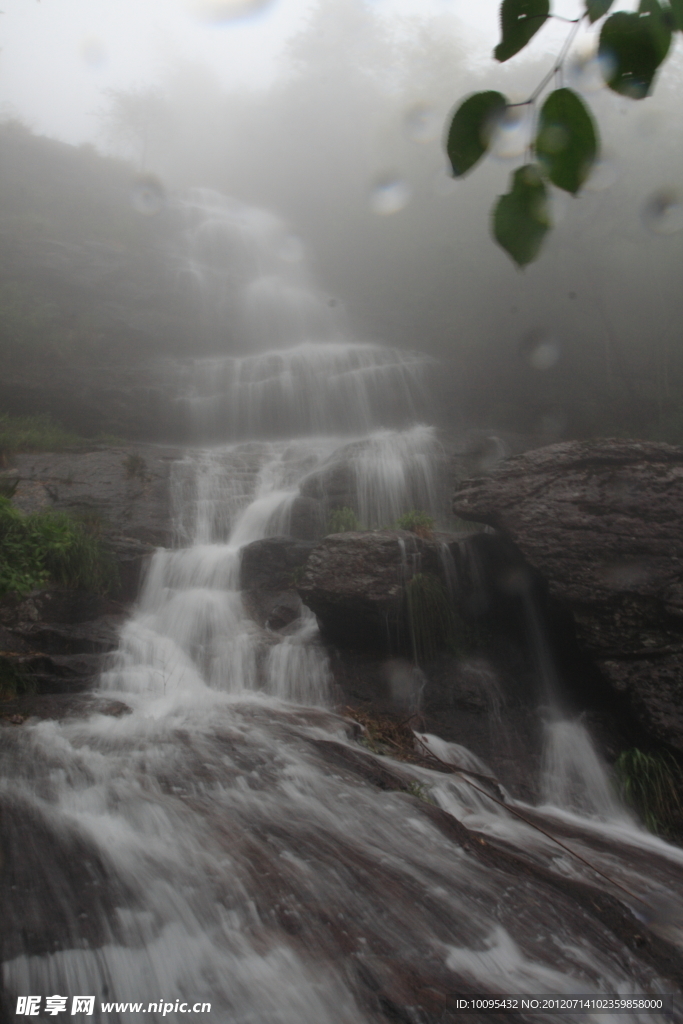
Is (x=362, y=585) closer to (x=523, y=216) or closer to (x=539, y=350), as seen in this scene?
(x=523, y=216)

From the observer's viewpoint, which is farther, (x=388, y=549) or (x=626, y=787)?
(x=388, y=549)

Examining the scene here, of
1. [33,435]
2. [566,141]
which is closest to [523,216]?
[566,141]

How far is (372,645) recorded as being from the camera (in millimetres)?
6672

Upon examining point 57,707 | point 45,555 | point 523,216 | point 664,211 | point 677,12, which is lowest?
point 57,707

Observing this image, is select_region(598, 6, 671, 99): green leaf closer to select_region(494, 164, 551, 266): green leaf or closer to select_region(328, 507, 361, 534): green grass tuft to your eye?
select_region(494, 164, 551, 266): green leaf

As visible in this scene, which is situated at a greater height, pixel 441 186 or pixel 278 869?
pixel 441 186

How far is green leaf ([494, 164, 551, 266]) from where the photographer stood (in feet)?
2.40

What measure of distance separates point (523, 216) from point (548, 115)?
11 cm

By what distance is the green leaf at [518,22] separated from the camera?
78 centimetres

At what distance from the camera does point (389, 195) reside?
22.9 meters

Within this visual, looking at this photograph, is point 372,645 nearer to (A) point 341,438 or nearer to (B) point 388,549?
(B) point 388,549

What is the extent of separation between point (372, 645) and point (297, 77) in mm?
40181

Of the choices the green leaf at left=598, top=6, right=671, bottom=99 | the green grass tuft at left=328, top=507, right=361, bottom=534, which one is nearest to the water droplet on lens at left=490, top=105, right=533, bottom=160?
the green leaf at left=598, top=6, right=671, bottom=99

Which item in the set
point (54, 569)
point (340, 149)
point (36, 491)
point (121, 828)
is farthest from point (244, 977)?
point (340, 149)
